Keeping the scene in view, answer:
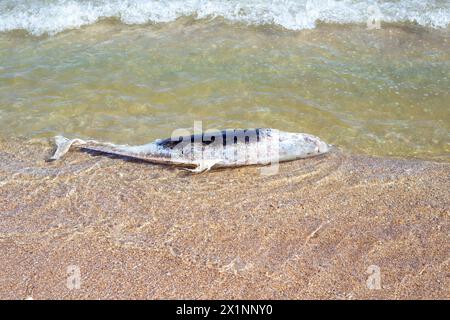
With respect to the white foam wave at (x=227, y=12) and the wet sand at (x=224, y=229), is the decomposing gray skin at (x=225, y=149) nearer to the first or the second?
the wet sand at (x=224, y=229)

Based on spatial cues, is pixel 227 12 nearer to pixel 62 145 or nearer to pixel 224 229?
pixel 62 145

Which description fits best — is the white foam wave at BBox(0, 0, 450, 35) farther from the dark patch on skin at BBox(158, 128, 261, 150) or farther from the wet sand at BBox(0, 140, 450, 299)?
the wet sand at BBox(0, 140, 450, 299)

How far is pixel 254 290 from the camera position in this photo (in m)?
3.75

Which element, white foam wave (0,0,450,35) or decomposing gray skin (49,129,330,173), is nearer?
decomposing gray skin (49,129,330,173)

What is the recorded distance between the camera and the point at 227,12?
31.9ft

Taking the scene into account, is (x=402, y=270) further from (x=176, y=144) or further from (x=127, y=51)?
(x=127, y=51)

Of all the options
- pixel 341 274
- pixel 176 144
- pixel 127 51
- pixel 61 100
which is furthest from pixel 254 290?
pixel 127 51

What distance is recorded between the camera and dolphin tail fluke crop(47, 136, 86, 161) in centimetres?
557

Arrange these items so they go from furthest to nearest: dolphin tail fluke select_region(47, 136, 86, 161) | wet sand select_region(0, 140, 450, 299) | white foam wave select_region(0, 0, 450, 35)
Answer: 1. white foam wave select_region(0, 0, 450, 35)
2. dolphin tail fluke select_region(47, 136, 86, 161)
3. wet sand select_region(0, 140, 450, 299)

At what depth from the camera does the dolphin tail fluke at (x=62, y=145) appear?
5.57 metres

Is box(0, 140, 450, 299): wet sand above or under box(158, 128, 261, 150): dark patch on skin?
under

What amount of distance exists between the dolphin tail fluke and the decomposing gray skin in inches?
0.4

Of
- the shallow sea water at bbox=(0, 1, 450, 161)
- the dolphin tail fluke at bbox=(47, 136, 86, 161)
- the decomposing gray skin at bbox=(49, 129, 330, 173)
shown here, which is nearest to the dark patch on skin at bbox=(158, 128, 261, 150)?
the decomposing gray skin at bbox=(49, 129, 330, 173)

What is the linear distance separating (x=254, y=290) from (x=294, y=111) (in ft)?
10.7
